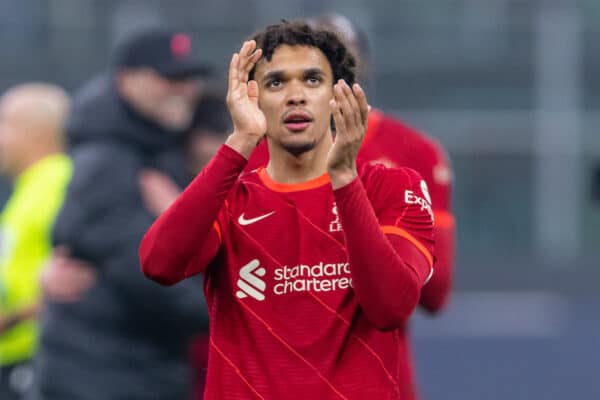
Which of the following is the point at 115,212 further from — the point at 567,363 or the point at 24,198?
the point at 567,363

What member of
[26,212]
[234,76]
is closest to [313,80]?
[234,76]

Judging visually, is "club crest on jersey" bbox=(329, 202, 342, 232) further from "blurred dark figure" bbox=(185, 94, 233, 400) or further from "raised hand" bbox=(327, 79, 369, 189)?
"blurred dark figure" bbox=(185, 94, 233, 400)

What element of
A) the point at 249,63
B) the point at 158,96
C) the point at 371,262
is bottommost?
the point at 158,96

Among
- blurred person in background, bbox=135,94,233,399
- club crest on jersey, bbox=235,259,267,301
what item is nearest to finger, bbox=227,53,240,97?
club crest on jersey, bbox=235,259,267,301

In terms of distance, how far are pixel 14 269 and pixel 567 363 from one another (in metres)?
6.24

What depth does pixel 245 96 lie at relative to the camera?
3.01m

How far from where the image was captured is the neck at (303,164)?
10.1 feet

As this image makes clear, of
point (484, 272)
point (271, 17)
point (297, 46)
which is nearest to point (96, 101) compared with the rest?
point (297, 46)

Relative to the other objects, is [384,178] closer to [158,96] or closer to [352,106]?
[352,106]

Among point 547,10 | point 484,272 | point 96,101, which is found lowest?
point 484,272

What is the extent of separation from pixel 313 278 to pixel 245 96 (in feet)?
1.36

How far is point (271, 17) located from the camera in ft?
45.3

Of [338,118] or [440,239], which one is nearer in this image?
[338,118]

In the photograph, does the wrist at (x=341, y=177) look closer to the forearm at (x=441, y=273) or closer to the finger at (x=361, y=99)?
the finger at (x=361, y=99)
